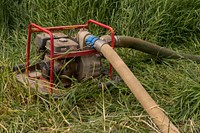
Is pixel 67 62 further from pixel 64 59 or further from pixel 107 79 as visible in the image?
pixel 107 79

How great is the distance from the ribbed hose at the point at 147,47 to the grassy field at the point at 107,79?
0.07m

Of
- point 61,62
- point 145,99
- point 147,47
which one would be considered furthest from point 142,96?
point 147,47

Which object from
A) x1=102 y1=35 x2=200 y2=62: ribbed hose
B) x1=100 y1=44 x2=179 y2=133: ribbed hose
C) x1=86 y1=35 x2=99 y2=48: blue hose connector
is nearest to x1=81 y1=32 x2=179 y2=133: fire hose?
x1=100 y1=44 x2=179 y2=133: ribbed hose

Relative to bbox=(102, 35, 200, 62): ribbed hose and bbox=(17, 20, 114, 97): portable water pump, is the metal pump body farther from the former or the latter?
A: bbox=(102, 35, 200, 62): ribbed hose

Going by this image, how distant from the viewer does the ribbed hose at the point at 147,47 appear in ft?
10.9

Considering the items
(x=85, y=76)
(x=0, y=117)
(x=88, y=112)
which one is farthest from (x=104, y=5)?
(x=0, y=117)

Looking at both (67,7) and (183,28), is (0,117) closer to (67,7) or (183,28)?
(67,7)

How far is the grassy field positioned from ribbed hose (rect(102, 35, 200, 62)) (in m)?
0.07

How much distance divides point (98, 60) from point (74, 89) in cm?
33

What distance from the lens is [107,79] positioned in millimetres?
3166

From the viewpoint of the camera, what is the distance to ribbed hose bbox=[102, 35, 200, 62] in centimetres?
332

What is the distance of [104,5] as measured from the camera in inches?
165

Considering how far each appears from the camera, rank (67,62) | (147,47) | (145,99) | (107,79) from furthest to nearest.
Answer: (147,47) → (107,79) → (67,62) → (145,99)

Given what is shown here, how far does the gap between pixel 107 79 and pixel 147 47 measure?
1.80 ft
